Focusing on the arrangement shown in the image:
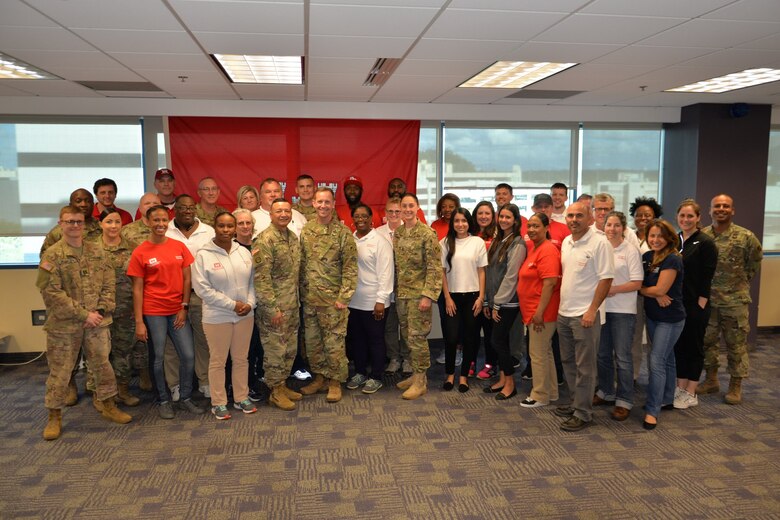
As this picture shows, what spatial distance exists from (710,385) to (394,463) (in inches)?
114

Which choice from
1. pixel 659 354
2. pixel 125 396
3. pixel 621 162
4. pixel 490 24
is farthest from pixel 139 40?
pixel 621 162

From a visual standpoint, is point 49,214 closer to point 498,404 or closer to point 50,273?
point 50,273

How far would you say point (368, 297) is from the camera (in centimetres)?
436

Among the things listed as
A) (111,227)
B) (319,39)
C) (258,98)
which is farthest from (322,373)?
(258,98)

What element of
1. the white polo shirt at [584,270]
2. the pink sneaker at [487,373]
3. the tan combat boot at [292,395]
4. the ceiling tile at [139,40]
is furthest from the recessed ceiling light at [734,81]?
the tan combat boot at [292,395]

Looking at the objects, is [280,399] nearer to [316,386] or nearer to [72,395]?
[316,386]

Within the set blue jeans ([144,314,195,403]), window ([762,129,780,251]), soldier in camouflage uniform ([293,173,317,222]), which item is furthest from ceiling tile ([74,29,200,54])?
window ([762,129,780,251])

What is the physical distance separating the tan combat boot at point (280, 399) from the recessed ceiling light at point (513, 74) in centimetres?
305

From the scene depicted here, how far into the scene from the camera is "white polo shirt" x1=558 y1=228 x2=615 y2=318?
3561mm

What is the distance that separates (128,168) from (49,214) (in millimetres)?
957

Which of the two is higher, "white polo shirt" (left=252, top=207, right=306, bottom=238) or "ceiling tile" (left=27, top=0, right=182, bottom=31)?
"ceiling tile" (left=27, top=0, right=182, bottom=31)

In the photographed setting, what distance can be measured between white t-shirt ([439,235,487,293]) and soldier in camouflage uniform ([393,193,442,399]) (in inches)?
7.6

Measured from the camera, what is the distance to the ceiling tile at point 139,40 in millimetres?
3359

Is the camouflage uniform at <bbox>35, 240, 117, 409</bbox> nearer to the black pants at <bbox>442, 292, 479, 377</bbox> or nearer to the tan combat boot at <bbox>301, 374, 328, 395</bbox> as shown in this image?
the tan combat boot at <bbox>301, 374, 328, 395</bbox>
